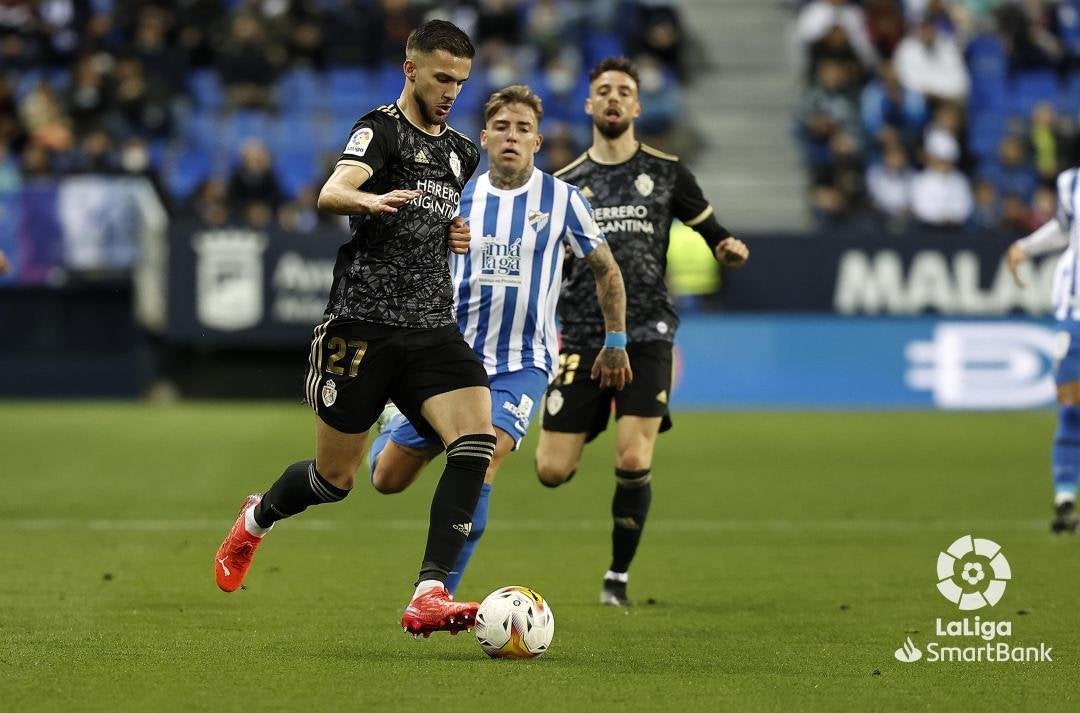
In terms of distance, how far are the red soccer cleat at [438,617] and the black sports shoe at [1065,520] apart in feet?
17.3

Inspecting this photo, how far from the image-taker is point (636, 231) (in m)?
8.58

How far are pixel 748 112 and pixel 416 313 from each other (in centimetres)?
1879

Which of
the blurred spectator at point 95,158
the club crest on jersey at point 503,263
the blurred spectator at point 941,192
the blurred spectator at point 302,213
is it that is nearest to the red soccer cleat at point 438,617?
the club crest on jersey at point 503,263

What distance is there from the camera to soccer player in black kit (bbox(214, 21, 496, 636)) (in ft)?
21.9

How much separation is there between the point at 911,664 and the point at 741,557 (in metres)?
3.36

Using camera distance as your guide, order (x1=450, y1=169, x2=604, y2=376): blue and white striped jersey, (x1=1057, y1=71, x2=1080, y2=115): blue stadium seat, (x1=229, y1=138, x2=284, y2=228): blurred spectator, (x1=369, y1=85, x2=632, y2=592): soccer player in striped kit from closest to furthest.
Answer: (x1=369, y1=85, x2=632, y2=592): soccer player in striped kit, (x1=450, y1=169, x2=604, y2=376): blue and white striped jersey, (x1=229, y1=138, x2=284, y2=228): blurred spectator, (x1=1057, y1=71, x2=1080, y2=115): blue stadium seat

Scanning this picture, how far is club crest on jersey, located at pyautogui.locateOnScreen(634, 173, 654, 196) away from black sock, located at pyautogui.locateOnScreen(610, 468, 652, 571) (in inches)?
52.3

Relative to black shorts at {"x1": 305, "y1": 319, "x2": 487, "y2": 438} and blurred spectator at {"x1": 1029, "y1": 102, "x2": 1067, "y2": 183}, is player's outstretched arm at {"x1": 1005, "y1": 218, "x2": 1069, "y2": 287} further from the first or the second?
blurred spectator at {"x1": 1029, "y1": 102, "x2": 1067, "y2": 183}

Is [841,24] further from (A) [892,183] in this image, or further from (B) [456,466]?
(B) [456,466]

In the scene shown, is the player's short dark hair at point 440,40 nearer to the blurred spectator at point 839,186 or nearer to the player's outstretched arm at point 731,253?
the player's outstretched arm at point 731,253

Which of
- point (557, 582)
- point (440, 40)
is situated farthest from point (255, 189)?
point (440, 40)

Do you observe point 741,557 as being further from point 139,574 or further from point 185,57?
point 185,57

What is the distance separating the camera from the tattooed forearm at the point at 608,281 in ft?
25.3

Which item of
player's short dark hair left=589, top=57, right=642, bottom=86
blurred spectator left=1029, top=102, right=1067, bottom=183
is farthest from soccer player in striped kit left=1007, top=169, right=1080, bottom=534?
blurred spectator left=1029, top=102, right=1067, bottom=183
